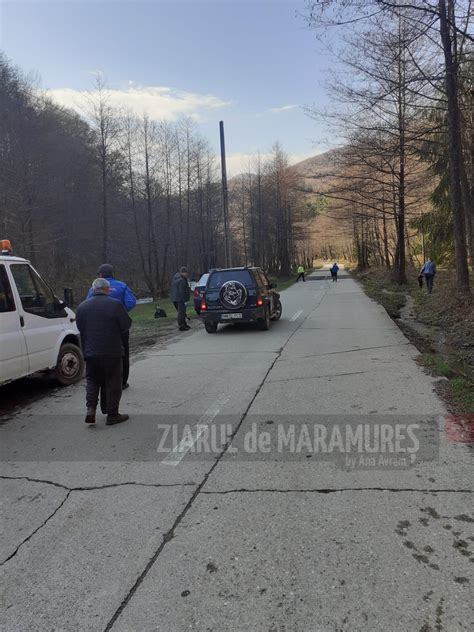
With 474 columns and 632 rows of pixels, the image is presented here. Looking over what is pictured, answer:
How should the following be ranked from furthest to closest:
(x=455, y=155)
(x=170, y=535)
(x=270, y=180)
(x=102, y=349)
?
(x=270, y=180), (x=455, y=155), (x=102, y=349), (x=170, y=535)

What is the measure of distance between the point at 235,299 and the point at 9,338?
6.97 meters

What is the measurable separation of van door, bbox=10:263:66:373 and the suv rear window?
583 cm

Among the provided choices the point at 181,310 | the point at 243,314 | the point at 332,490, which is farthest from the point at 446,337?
the point at 332,490

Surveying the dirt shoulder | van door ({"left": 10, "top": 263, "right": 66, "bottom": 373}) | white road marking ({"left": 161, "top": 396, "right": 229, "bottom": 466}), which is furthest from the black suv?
white road marking ({"left": 161, "top": 396, "right": 229, "bottom": 466})

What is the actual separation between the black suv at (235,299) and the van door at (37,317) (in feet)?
18.6

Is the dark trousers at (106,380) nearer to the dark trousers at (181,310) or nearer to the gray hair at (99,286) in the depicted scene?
the gray hair at (99,286)

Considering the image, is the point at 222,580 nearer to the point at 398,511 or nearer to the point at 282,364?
the point at 398,511

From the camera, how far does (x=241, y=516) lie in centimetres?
330

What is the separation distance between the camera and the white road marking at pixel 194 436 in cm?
437

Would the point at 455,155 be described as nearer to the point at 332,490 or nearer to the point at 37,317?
the point at 37,317

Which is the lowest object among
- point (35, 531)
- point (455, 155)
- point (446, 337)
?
point (35, 531)

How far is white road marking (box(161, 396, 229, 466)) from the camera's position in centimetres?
437

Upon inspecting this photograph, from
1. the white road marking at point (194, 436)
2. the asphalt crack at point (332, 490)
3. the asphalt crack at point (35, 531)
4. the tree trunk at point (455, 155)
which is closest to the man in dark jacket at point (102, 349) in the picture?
the white road marking at point (194, 436)

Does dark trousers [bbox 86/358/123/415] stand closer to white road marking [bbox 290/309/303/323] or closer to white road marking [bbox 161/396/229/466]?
white road marking [bbox 161/396/229/466]
